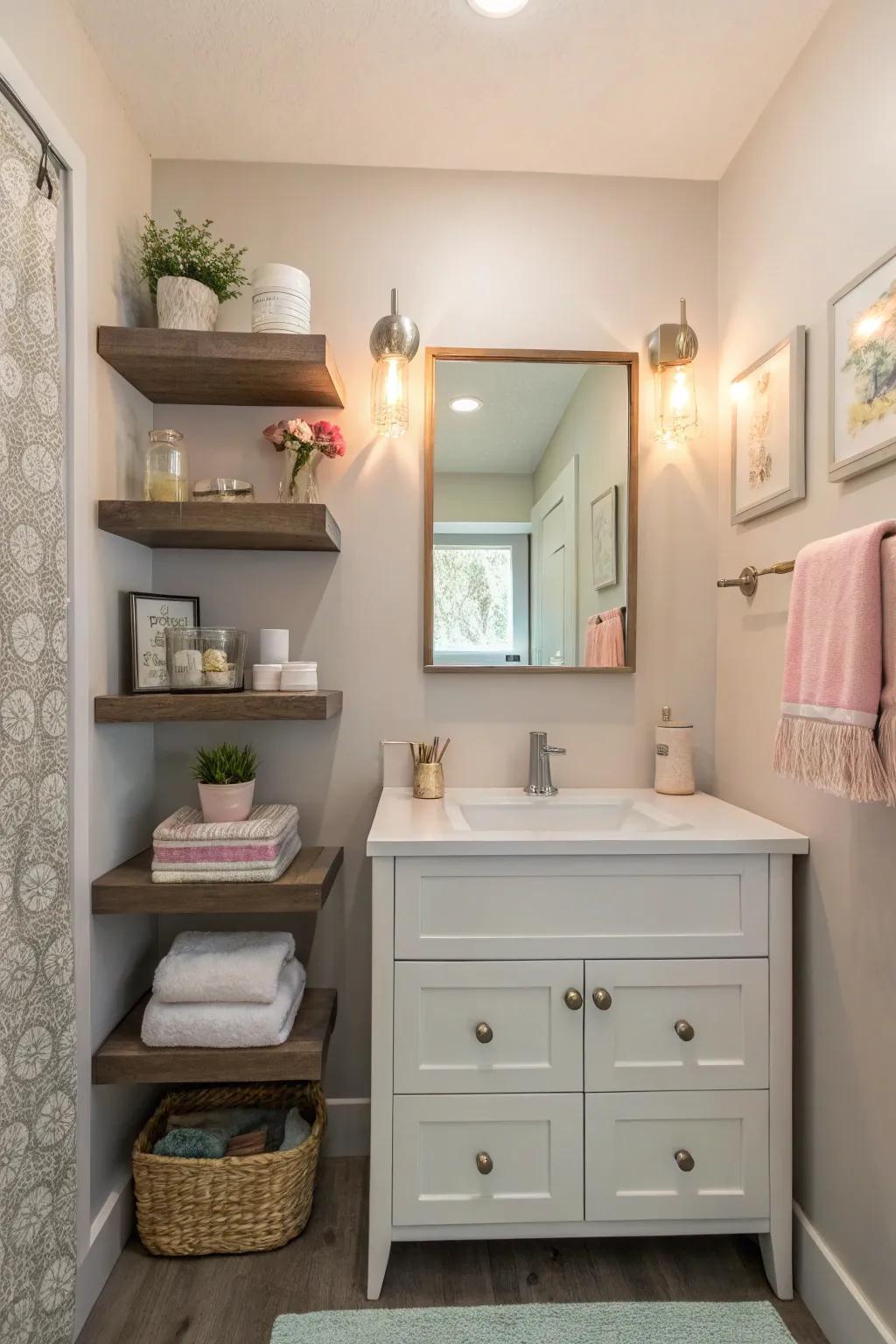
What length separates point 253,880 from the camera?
155cm

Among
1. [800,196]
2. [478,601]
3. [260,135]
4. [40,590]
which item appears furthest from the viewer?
[478,601]

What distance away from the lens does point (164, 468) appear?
5.44ft

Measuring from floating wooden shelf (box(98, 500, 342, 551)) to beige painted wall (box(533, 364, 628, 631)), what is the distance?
63 cm

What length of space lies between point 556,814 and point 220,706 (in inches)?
32.3

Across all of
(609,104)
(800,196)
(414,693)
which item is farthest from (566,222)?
(414,693)

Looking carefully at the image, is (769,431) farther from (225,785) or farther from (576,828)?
(225,785)

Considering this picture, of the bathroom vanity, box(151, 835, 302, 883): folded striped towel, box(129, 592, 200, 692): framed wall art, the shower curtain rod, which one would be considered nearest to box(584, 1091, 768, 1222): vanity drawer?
the bathroom vanity

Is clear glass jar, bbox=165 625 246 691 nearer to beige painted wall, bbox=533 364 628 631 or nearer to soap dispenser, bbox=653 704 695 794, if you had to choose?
beige painted wall, bbox=533 364 628 631

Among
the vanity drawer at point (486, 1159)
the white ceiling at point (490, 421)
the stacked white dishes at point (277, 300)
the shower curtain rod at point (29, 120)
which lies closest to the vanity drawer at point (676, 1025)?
the vanity drawer at point (486, 1159)

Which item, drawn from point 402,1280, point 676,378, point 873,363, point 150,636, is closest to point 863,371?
point 873,363

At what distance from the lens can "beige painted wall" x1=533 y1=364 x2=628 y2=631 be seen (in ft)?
6.24

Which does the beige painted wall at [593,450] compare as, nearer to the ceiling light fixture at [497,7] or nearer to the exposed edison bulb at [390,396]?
the exposed edison bulb at [390,396]

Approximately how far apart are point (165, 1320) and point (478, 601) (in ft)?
5.25

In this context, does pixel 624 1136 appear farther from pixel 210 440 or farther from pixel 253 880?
pixel 210 440
